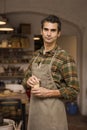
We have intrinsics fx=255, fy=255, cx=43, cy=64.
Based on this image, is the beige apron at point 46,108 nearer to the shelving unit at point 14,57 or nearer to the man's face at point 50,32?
the man's face at point 50,32

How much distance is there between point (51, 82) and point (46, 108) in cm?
20

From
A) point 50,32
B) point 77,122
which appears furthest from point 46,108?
point 77,122

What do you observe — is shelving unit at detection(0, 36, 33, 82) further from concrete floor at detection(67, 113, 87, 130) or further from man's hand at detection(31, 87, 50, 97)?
man's hand at detection(31, 87, 50, 97)

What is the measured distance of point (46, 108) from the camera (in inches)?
71.6

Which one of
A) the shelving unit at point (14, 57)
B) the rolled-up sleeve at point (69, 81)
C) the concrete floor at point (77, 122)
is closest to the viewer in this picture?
the rolled-up sleeve at point (69, 81)

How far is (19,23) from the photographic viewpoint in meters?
6.49

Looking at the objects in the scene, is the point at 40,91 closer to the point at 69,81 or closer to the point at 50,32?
the point at 69,81

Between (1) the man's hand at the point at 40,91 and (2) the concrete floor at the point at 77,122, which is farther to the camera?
(2) the concrete floor at the point at 77,122

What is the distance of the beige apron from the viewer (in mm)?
1782

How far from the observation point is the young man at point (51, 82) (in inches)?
67.9

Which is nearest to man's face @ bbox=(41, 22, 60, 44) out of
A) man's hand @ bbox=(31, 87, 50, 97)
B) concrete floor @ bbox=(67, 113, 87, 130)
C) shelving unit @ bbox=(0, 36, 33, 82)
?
man's hand @ bbox=(31, 87, 50, 97)

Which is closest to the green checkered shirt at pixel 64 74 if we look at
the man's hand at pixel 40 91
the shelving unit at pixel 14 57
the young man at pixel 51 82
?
the young man at pixel 51 82

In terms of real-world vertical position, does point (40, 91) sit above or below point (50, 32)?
below

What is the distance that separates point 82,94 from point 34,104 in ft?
15.6
